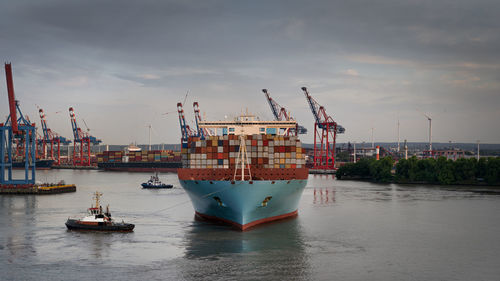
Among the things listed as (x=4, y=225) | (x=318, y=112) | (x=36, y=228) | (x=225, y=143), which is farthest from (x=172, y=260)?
(x=318, y=112)

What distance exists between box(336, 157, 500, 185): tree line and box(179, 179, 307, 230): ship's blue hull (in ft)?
254

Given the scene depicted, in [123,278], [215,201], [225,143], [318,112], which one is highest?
[318,112]

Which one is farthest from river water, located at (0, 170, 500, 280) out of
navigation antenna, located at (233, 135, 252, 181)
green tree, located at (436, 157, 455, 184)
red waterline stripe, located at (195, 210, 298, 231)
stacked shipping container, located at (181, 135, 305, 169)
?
green tree, located at (436, 157, 455, 184)

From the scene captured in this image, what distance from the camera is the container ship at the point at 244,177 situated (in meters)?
45.6

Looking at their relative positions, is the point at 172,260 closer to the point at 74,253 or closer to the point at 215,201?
the point at 74,253

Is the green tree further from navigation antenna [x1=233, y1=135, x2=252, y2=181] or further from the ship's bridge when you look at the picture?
navigation antenna [x1=233, y1=135, x2=252, y2=181]

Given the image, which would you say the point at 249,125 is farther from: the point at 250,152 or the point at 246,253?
the point at 246,253

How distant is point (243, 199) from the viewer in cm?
4472

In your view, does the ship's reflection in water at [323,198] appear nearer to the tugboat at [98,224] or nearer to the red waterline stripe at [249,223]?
the red waterline stripe at [249,223]

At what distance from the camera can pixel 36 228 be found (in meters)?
50.7

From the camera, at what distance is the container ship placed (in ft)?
149

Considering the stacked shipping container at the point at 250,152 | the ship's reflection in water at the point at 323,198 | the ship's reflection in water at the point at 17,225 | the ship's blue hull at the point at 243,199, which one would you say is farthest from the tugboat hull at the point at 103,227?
the ship's reflection in water at the point at 323,198

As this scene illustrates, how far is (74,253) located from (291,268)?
667 inches

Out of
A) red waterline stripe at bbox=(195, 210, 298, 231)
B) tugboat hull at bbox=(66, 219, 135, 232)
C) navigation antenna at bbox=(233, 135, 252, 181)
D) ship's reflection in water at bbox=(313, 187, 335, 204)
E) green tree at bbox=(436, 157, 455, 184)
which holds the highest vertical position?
navigation antenna at bbox=(233, 135, 252, 181)
